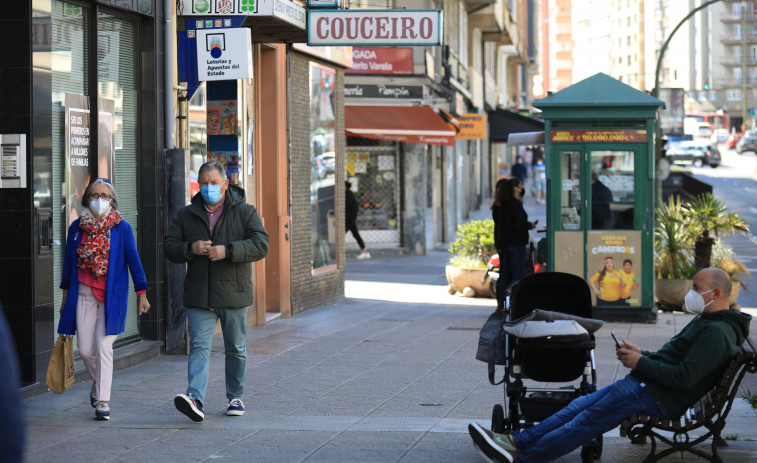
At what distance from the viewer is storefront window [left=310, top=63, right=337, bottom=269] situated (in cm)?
1535

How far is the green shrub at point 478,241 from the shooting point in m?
16.6

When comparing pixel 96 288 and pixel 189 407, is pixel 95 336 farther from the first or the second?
pixel 189 407

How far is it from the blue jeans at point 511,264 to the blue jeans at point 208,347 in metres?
6.21

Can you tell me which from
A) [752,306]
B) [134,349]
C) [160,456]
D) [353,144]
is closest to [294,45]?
[134,349]

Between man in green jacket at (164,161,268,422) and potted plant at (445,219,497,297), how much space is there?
9188 mm

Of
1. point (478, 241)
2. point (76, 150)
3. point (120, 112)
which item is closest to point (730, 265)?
point (478, 241)

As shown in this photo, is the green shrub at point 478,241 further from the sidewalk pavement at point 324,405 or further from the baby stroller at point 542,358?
the baby stroller at point 542,358

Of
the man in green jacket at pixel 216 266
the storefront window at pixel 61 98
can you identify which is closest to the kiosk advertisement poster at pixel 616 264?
the storefront window at pixel 61 98

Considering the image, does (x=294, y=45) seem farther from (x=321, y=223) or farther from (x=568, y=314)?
(x=568, y=314)

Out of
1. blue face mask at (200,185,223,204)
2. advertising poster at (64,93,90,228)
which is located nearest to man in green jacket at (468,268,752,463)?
blue face mask at (200,185,223,204)

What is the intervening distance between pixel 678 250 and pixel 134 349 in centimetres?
792

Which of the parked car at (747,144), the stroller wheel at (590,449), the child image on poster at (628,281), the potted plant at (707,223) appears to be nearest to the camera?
the stroller wheel at (590,449)

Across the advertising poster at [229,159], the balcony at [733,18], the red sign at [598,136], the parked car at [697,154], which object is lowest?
the advertising poster at [229,159]

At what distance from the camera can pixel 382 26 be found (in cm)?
1166
